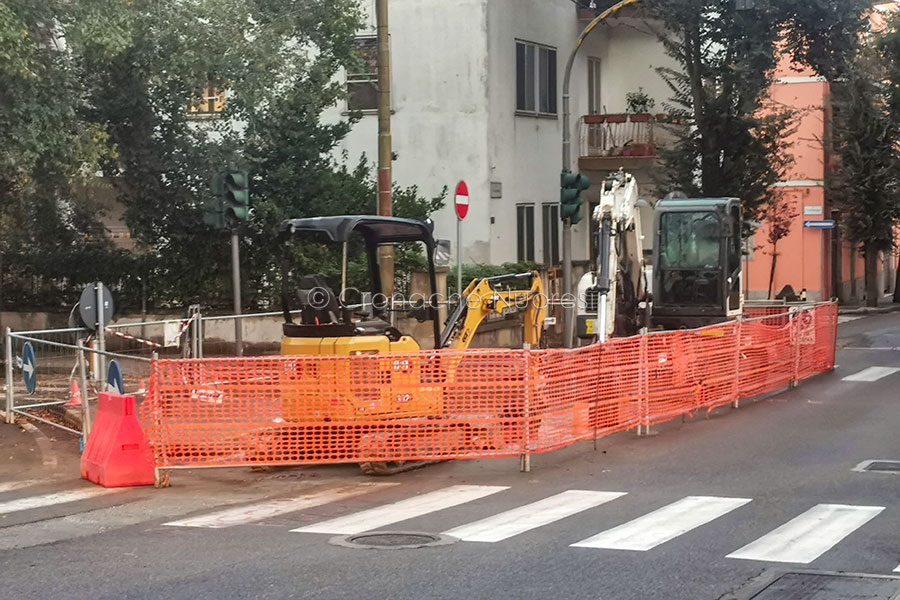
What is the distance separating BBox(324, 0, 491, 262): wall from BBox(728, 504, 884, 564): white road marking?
20.3m

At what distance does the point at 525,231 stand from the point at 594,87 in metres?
5.77

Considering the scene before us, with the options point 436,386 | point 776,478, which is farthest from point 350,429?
→ point 776,478

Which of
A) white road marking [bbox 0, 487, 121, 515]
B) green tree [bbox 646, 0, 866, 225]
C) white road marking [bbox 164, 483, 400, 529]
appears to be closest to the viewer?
white road marking [bbox 164, 483, 400, 529]

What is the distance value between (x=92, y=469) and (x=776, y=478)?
6.53 metres

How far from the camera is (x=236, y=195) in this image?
19109 mm

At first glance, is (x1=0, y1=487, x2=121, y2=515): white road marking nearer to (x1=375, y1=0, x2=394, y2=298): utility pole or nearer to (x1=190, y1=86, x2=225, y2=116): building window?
(x1=375, y1=0, x2=394, y2=298): utility pole

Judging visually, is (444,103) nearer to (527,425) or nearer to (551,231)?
(551,231)

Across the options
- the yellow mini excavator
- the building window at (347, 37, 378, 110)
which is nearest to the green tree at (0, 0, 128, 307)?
the yellow mini excavator

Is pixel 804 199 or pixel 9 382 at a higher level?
pixel 804 199

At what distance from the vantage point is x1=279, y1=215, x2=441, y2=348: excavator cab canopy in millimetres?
13852

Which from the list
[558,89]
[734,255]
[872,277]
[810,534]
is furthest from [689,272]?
[872,277]

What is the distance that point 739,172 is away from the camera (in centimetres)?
3716

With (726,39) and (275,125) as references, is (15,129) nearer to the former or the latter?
(275,125)

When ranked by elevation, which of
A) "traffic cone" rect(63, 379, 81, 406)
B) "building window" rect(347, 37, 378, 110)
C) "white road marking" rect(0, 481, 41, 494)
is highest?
"building window" rect(347, 37, 378, 110)
